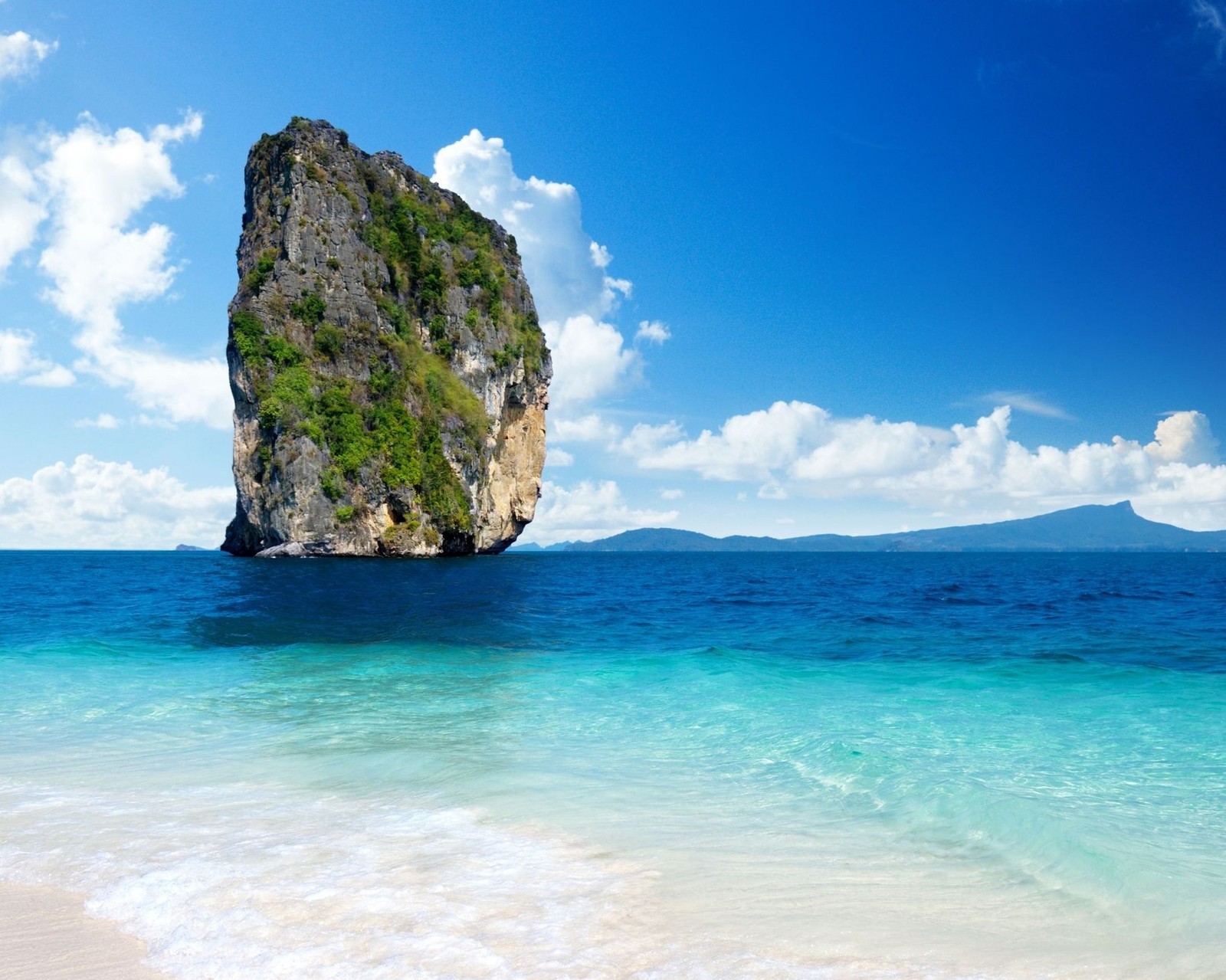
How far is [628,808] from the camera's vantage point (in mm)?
5961

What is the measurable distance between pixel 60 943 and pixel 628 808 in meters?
3.70

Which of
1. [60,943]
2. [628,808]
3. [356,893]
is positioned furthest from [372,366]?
[60,943]

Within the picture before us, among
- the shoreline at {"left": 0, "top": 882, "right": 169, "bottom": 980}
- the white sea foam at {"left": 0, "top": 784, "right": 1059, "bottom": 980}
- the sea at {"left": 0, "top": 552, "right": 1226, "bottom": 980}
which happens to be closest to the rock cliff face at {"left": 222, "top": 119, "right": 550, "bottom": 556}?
the sea at {"left": 0, "top": 552, "right": 1226, "bottom": 980}

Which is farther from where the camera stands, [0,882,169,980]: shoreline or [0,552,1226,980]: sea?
[0,552,1226,980]: sea

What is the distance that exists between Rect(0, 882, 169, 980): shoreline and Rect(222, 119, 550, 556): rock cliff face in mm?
55334

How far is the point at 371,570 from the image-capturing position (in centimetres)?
4259

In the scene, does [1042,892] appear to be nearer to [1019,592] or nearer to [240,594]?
[240,594]

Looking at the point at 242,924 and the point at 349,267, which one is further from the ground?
the point at 349,267

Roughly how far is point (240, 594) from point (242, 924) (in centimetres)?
2707

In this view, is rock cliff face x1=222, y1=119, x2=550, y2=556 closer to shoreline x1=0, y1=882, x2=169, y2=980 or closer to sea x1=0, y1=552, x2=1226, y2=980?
sea x1=0, y1=552, x2=1226, y2=980

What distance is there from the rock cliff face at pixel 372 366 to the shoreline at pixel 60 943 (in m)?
55.3

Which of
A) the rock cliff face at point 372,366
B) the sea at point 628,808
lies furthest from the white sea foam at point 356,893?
the rock cliff face at point 372,366

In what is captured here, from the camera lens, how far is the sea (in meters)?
3.77

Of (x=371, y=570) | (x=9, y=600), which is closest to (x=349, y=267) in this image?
(x=371, y=570)
